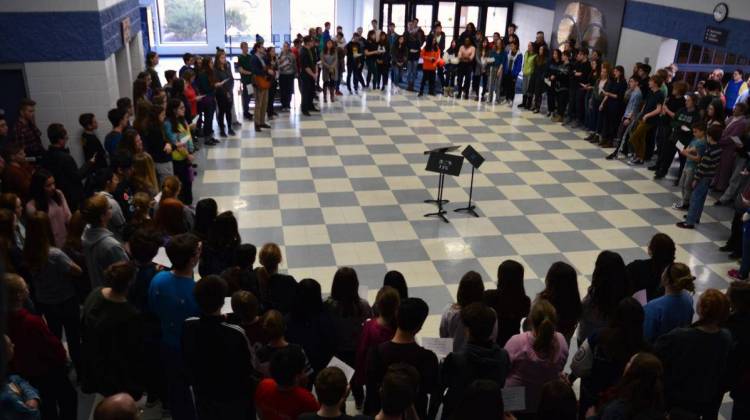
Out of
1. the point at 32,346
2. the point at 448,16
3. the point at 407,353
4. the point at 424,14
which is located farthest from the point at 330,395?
the point at 448,16

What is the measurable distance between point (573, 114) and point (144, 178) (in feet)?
30.5

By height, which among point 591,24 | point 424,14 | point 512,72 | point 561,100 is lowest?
point 561,100

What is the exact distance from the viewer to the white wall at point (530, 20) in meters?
16.4

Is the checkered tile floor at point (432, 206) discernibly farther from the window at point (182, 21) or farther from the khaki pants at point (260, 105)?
the window at point (182, 21)

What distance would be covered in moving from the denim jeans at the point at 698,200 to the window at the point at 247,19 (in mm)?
16026

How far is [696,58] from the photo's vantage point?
12.0 metres

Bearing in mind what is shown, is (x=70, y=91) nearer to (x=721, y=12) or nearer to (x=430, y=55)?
(x=430, y=55)

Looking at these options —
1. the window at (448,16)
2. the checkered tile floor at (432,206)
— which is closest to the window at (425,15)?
the window at (448,16)

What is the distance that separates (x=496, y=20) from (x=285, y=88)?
28.6 ft

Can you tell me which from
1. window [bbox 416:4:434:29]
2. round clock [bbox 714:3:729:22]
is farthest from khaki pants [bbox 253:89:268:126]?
window [bbox 416:4:434:29]

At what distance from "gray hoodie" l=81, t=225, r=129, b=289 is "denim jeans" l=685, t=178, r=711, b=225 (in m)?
6.74

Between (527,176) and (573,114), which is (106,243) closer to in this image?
(527,176)

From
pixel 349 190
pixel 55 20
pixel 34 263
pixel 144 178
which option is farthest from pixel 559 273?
pixel 55 20

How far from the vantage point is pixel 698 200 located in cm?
801
